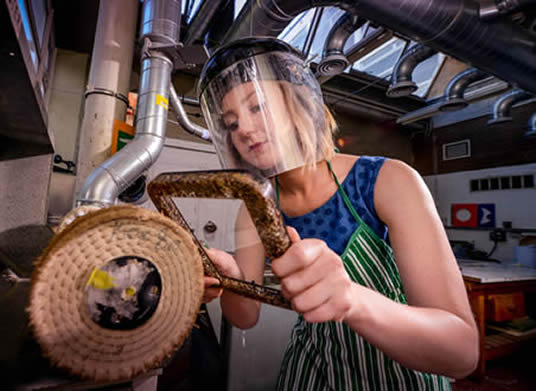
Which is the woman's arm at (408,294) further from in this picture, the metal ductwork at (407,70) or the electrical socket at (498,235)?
the electrical socket at (498,235)

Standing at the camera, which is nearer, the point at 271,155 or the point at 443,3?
the point at 271,155

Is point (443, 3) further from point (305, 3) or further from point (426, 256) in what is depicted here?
point (426, 256)

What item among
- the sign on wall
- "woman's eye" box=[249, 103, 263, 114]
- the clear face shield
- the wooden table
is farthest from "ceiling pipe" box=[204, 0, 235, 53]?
the wooden table

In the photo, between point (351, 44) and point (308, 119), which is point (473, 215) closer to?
point (351, 44)

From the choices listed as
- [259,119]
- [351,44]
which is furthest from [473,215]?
[259,119]

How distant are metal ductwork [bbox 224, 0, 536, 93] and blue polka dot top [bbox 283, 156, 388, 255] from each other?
1.58 meters

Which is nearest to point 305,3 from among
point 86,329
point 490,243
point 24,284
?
point 86,329

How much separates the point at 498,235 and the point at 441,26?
14.5ft

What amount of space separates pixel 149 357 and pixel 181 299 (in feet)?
0.35

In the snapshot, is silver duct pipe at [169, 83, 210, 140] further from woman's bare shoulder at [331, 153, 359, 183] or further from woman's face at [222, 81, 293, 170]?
woman's bare shoulder at [331, 153, 359, 183]

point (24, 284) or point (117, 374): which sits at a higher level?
point (117, 374)

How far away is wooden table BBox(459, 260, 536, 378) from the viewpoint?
2447 mm

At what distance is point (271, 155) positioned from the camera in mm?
779

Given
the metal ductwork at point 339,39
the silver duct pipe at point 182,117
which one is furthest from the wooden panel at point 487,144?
the silver duct pipe at point 182,117
